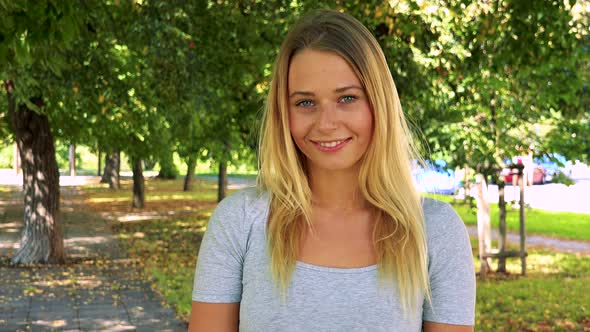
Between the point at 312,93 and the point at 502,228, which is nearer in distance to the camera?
the point at 312,93

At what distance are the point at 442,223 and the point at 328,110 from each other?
0.41 m

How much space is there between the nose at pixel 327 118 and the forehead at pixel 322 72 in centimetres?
5

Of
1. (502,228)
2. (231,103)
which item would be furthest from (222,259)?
(231,103)

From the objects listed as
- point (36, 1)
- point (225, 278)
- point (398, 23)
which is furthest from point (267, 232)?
point (398, 23)

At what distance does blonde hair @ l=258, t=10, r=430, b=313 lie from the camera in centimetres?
207

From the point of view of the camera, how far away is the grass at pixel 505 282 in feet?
33.7

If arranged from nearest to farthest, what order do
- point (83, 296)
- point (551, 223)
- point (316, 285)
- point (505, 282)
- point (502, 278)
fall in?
point (316, 285), point (83, 296), point (505, 282), point (502, 278), point (551, 223)

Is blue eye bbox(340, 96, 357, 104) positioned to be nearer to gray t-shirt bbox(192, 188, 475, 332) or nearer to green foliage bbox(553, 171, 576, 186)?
gray t-shirt bbox(192, 188, 475, 332)

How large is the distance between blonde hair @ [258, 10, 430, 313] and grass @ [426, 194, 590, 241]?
1736 centimetres

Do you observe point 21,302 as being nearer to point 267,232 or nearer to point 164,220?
point 267,232

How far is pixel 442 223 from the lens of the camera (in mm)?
2133

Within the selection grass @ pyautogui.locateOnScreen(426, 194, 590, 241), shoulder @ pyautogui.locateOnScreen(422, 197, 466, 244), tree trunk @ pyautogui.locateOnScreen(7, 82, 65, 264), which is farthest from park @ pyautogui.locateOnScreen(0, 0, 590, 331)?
shoulder @ pyautogui.locateOnScreen(422, 197, 466, 244)

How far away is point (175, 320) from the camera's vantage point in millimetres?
9547

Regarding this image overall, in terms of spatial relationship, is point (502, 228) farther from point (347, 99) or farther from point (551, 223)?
point (347, 99)
